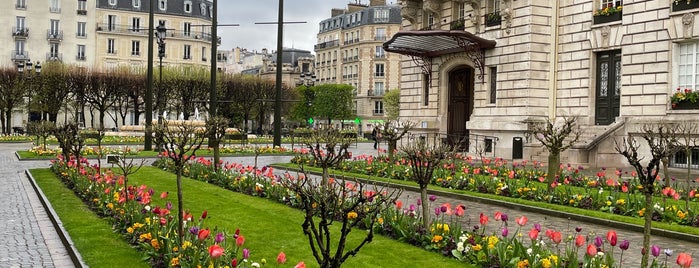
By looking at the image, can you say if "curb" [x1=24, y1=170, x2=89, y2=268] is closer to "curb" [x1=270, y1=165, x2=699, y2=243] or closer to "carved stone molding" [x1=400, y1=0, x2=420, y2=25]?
"curb" [x1=270, y1=165, x2=699, y2=243]

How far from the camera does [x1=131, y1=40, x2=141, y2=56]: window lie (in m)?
79.6

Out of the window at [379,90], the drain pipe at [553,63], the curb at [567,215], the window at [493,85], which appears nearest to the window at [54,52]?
the window at [379,90]

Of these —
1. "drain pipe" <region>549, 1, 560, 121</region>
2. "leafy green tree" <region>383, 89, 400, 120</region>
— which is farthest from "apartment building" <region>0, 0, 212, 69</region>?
"drain pipe" <region>549, 1, 560, 121</region>

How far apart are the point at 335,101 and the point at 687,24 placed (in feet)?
220

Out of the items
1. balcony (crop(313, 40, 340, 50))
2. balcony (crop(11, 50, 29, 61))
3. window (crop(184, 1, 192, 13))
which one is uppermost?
window (crop(184, 1, 192, 13))

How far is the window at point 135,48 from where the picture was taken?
261 ft

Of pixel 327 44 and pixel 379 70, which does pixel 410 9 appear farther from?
pixel 327 44

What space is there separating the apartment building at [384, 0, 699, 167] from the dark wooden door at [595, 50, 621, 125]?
0.04 metres

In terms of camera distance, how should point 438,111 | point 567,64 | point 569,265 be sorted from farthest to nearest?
point 438,111 → point 567,64 → point 569,265

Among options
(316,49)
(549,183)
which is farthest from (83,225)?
(316,49)

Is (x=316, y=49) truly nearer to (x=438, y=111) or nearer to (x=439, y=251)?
(x=438, y=111)

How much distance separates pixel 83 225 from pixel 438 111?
23325mm

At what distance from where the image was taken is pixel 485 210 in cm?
1309

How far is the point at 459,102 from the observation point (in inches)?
1235
